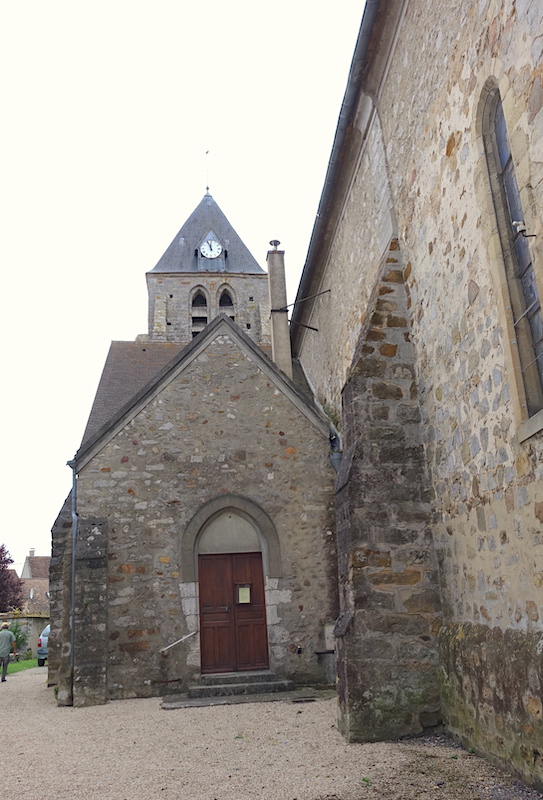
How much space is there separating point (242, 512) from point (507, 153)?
274 inches

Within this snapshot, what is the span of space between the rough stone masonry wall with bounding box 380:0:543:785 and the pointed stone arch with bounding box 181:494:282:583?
4464 mm

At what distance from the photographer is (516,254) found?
4.68m

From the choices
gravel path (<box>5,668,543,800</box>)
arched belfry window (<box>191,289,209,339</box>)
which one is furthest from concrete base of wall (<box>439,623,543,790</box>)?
arched belfry window (<box>191,289,209,339</box>)

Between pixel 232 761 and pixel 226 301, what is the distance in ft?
73.3

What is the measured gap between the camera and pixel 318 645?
9797 millimetres

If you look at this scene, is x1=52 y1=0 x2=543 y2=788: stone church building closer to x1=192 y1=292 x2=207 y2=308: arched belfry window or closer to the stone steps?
the stone steps

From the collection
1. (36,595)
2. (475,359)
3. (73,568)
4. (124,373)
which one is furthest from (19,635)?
(36,595)

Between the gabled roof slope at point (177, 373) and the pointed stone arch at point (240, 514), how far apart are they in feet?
5.67

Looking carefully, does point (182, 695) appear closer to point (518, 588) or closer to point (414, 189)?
point (518, 588)

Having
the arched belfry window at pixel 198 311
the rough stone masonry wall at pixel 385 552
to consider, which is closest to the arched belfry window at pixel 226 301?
the arched belfry window at pixel 198 311

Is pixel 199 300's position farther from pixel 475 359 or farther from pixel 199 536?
pixel 475 359

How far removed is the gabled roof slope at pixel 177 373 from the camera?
10.2 metres

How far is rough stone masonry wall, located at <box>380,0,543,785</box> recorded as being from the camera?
13.8 ft

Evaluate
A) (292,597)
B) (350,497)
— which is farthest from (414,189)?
(292,597)
